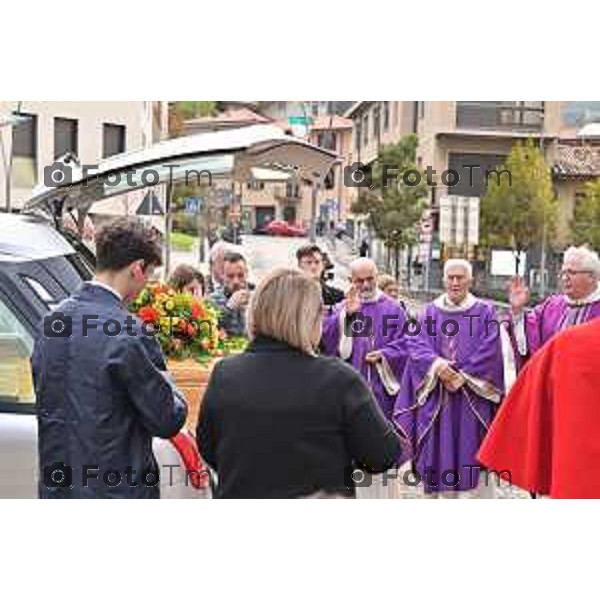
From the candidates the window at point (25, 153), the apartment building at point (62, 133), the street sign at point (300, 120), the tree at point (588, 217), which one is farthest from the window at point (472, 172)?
the window at point (25, 153)

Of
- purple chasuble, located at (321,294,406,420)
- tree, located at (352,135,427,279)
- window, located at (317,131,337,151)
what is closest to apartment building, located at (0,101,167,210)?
window, located at (317,131,337,151)

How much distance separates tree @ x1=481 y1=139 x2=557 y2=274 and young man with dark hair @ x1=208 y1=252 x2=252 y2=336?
6.62 feet

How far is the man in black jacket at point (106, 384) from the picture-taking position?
12.1ft

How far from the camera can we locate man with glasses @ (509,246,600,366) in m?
7.04

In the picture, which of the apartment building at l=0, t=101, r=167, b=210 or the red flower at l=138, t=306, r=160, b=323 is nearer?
the red flower at l=138, t=306, r=160, b=323

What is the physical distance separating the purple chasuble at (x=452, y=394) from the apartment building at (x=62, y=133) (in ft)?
6.55

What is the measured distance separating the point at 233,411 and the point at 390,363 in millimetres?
3751

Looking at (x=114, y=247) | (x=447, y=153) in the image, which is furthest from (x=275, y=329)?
(x=447, y=153)

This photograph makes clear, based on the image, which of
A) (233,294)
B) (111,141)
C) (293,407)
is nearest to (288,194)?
(233,294)

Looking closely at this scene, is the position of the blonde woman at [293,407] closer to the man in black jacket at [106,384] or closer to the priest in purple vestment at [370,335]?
the man in black jacket at [106,384]

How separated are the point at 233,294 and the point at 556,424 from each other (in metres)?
3.43

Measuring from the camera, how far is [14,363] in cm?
486

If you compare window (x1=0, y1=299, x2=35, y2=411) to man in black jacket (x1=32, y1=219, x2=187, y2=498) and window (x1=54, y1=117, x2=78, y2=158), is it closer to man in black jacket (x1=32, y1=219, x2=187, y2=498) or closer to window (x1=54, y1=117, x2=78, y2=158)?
man in black jacket (x1=32, y1=219, x2=187, y2=498)

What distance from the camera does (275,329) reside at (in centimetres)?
346
